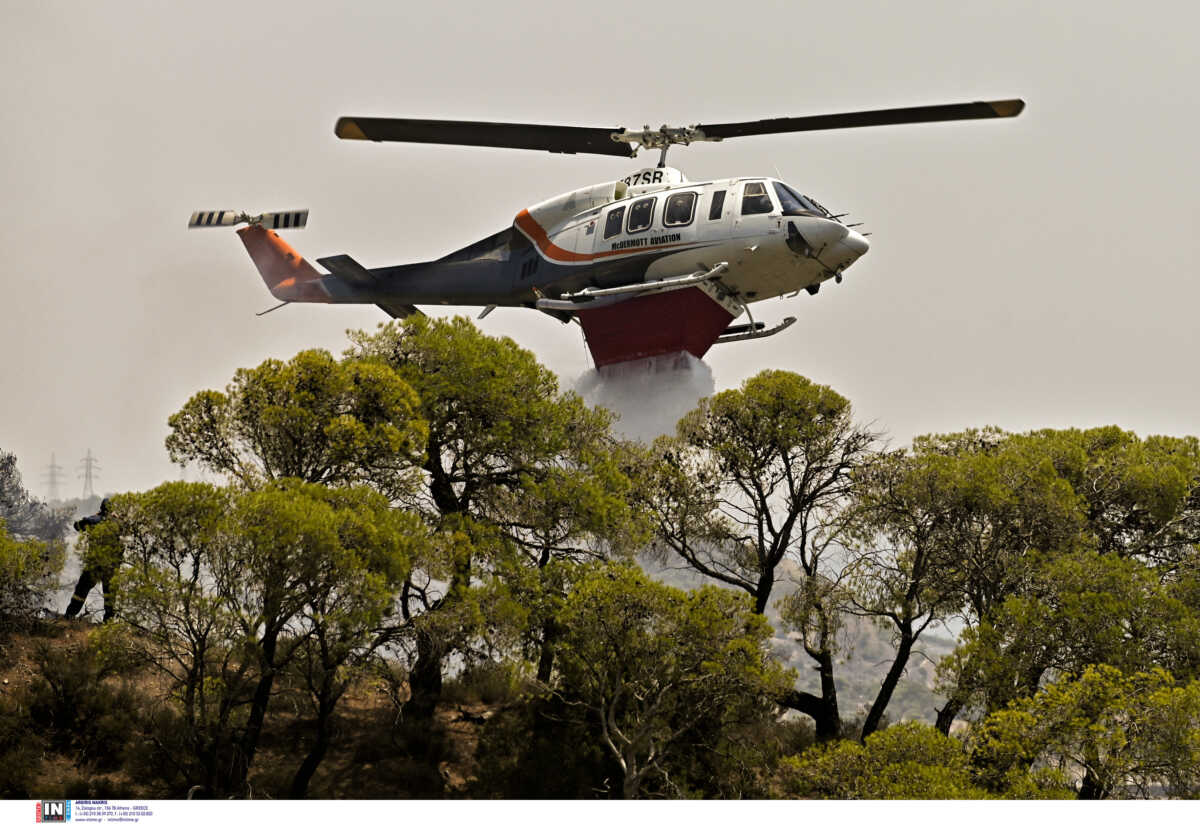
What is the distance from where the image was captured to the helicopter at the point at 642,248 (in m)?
22.7

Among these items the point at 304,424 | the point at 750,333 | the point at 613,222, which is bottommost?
the point at 304,424

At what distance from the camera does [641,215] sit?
2394cm

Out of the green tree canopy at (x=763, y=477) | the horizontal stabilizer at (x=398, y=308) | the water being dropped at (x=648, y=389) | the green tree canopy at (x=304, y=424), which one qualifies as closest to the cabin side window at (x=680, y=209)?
→ the water being dropped at (x=648, y=389)

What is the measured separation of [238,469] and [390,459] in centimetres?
234

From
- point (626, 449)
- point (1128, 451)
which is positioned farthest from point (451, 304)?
point (1128, 451)

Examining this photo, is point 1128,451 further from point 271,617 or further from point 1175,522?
point 271,617

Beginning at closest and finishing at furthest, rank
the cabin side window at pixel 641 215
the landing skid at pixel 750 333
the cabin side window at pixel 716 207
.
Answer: the cabin side window at pixel 716 207
the cabin side window at pixel 641 215
the landing skid at pixel 750 333

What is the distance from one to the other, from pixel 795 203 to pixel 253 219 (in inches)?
426

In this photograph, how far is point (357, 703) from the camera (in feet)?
80.3

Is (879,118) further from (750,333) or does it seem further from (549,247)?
(549,247)

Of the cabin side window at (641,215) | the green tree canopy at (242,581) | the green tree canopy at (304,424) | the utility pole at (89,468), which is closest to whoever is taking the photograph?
the green tree canopy at (242,581)

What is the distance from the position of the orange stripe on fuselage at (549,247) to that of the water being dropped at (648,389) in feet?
6.52

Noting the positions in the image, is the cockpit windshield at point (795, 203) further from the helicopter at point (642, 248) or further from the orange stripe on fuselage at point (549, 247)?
the orange stripe on fuselage at point (549, 247)

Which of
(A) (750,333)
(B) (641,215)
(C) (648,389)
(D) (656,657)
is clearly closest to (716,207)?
(B) (641,215)
